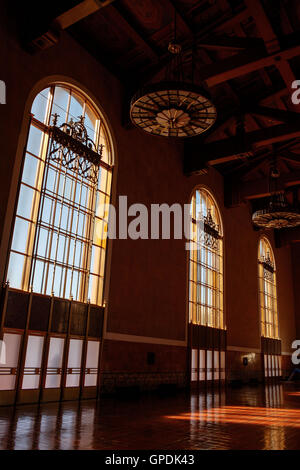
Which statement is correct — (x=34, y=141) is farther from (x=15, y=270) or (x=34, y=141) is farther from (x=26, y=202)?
(x=15, y=270)

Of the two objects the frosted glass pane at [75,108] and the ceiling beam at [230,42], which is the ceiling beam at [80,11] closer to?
the frosted glass pane at [75,108]

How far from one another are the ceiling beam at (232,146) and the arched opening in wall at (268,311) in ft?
33.8

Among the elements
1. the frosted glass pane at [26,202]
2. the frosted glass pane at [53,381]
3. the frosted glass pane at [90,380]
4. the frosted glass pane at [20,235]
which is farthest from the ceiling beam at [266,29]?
the frosted glass pane at [53,381]

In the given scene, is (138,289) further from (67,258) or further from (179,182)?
(179,182)

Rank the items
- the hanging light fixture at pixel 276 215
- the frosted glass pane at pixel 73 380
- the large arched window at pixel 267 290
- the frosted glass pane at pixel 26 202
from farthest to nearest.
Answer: the large arched window at pixel 267 290
the hanging light fixture at pixel 276 215
the frosted glass pane at pixel 73 380
the frosted glass pane at pixel 26 202

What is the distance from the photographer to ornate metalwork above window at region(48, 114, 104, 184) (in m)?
11.8

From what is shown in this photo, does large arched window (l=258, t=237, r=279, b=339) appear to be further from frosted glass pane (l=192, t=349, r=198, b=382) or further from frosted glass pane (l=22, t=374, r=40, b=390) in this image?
frosted glass pane (l=22, t=374, r=40, b=390)

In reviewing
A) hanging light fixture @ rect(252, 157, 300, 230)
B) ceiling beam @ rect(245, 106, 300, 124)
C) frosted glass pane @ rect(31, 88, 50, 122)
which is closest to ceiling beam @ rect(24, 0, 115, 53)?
frosted glass pane @ rect(31, 88, 50, 122)

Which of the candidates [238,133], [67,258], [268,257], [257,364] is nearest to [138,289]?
[67,258]

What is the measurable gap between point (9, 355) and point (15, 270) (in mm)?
2053

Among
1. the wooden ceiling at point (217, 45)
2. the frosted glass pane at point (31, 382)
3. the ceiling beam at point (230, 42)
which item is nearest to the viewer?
the frosted glass pane at point (31, 382)

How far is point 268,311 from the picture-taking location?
85.4ft

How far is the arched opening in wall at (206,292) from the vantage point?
17.5 meters

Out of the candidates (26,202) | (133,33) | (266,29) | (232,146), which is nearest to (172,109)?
(266,29)
